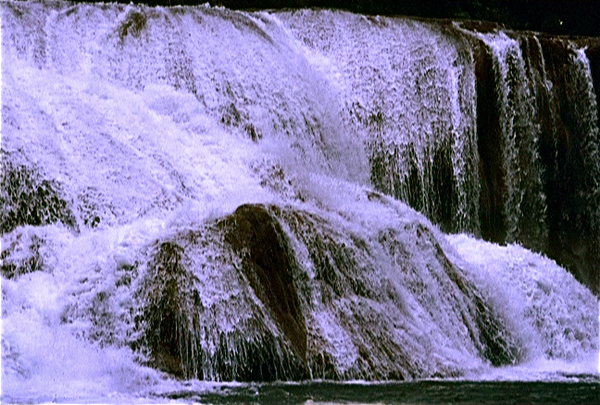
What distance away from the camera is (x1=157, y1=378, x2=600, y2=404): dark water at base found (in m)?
6.88

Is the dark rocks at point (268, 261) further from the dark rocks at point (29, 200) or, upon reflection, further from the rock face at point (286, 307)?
the dark rocks at point (29, 200)

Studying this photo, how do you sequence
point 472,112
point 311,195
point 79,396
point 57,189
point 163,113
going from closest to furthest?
point 79,396 < point 57,189 < point 311,195 < point 163,113 < point 472,112

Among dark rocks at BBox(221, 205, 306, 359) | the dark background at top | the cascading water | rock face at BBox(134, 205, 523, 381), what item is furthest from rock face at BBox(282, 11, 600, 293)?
dark rocks at BBox(221, 205, 306, 359)

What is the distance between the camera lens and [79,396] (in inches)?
264

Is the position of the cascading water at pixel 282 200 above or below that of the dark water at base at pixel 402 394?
above

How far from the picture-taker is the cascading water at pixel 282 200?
7.68m

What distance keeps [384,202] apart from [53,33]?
4223 millimetres

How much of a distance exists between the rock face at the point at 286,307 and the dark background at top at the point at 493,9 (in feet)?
20.6

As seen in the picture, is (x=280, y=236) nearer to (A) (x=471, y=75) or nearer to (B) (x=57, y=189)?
(B) (x=57, y=189)

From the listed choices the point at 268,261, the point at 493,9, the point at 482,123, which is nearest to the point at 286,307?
the point at 268,261

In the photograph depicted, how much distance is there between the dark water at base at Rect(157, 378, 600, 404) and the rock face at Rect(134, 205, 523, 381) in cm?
29

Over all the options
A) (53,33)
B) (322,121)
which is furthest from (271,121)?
(53,33)

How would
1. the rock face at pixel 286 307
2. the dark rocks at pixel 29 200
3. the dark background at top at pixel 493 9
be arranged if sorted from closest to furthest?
the rock face at pixel 286 307, the dark rocks at pixel 29 200, the dark background at top at pixel 493 9

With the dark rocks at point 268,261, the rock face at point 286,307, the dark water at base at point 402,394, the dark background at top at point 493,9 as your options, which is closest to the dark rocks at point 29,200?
the rock face at point 286,307
